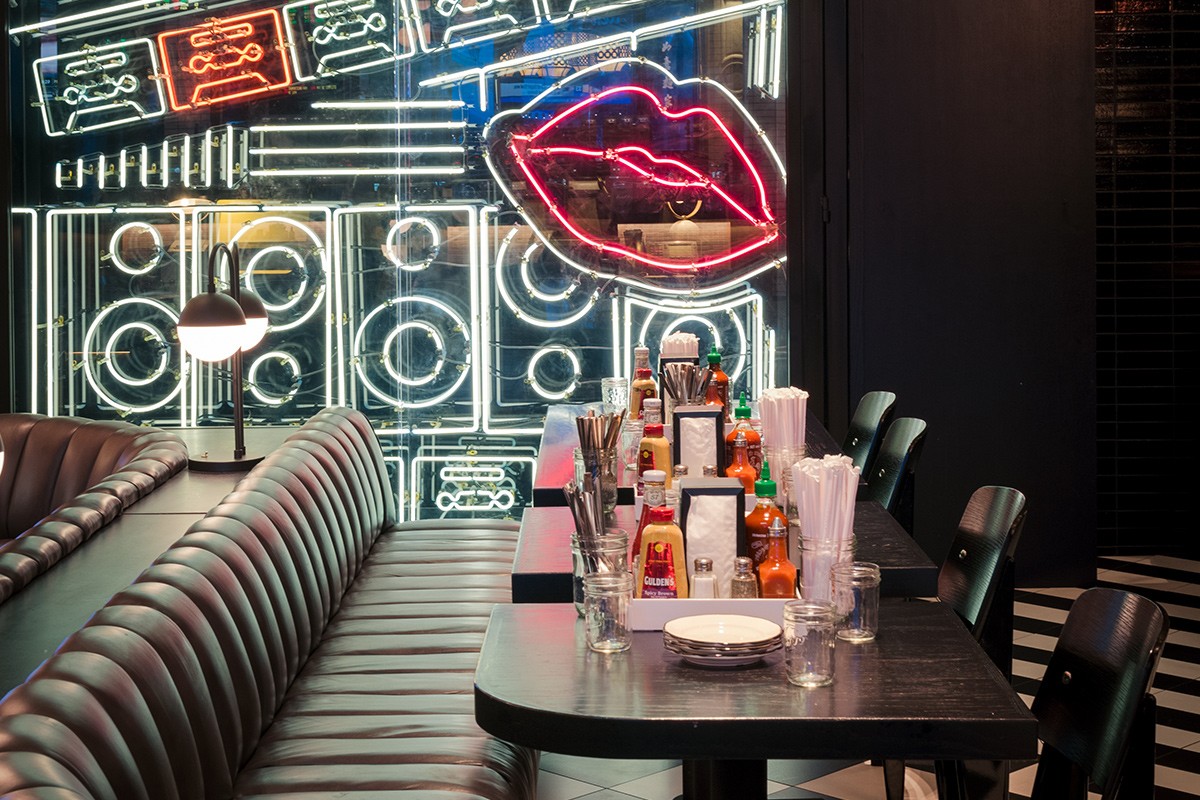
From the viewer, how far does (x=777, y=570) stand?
2.36 metres

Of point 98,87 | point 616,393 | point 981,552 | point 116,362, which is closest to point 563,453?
point 616,393

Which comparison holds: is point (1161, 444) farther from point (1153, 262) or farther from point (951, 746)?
point (951, 746)

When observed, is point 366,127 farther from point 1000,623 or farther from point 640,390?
point 1000,623

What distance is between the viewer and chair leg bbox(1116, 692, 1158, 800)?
185 centimetres

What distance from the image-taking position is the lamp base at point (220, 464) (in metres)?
4.22

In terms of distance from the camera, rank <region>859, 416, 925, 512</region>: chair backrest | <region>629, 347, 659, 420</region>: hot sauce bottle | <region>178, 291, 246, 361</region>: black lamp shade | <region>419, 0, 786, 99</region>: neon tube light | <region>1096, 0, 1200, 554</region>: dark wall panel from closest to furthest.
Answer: <region>178, 291, 246, 361</region>: black lamp shade → <region>859, 416, 925, 512</region>: chair backrest → <region>629, 347, 659, 420</region>: hot sauce bottle → <region>419, 0, 786, 99</region>: neon tube light → <region>1096, 0, 1200, 554</region>: dark wall panel

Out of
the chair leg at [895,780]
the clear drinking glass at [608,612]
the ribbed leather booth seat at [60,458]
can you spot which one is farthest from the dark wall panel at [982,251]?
the clear drinking glass at [608,612]

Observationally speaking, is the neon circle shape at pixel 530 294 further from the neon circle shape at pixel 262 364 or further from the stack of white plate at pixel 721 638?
the stack of white plate at pixel 721 638

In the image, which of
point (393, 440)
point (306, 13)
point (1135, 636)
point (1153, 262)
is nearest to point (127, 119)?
point (306, 13)

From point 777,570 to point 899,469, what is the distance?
168 centimetres

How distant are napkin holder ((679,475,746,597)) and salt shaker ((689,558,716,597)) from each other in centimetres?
3

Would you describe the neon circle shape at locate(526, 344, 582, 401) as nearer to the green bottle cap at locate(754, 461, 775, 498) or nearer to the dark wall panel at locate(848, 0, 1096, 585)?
the dark wall panel at locate(848, 0, 1096, 585)

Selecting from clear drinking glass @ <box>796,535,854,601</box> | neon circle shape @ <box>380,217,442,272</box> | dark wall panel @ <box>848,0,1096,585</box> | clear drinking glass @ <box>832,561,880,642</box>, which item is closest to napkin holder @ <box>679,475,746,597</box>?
clear drinking glass @ <box>796,535,854,601</box>

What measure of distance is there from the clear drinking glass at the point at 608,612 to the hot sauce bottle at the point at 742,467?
909 mm
